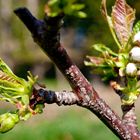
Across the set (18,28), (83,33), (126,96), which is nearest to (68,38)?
(83,33)

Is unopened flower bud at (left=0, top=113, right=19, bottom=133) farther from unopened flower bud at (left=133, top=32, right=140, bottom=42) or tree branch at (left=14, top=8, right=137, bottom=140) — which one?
unopened flower bud at (left=133, top=32, right=140, bottom=42)

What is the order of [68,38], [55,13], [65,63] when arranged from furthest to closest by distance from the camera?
[68,38]
[65,63]
[55,13]

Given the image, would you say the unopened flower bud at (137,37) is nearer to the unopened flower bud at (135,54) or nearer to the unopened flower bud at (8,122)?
the unopened flower bud at (135,54)

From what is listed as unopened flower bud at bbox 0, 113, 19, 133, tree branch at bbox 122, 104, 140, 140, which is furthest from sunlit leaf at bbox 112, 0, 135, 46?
unopened flower bud at bbox 0, 113, 19, 133

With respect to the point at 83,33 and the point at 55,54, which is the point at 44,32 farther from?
the point at 83,33

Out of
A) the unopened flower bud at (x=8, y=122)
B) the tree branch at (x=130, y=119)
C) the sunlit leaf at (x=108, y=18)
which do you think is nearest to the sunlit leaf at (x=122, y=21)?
the sunlit leaf at (x=108, y=18)

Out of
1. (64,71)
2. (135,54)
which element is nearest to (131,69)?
(135,54)

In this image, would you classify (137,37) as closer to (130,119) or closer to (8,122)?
(130,119)
